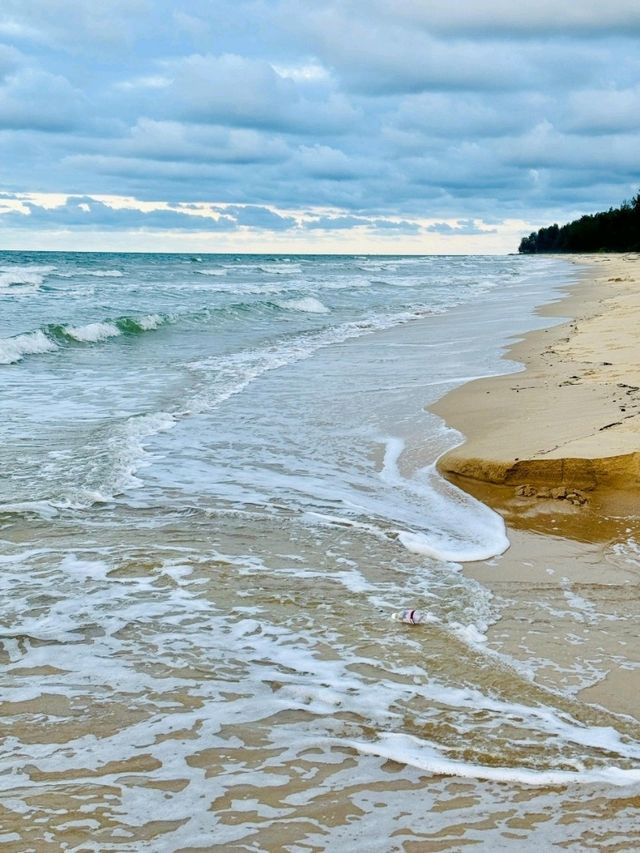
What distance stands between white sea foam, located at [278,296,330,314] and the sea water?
18837 millimetres

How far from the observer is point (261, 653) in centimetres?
385

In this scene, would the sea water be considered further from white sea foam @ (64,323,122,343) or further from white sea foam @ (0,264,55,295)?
white sea foam @ (0,264,55,295)

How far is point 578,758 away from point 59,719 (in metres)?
1.94

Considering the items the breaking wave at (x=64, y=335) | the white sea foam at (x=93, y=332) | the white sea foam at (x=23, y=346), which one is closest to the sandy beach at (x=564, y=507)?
the white sea foam at (x=23, y=346)

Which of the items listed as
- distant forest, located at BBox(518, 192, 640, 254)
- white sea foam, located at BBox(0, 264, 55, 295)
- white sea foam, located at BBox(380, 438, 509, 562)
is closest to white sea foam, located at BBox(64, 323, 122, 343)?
white sea foam, located at BBox(380, 438, 509, 562)

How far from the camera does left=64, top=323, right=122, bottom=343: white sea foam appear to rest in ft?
63.8

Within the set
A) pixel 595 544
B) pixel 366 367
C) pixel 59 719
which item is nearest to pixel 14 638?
pixel 59 719

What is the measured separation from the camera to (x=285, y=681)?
359cm

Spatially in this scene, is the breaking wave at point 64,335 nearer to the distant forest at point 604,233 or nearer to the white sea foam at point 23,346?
the white sea foam at point 23,346

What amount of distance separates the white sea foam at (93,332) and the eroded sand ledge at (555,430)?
34.4 feet

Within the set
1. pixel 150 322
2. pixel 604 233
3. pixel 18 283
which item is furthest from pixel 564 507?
pixel 604 233

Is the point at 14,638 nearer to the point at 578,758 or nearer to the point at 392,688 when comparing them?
the point at 392,688

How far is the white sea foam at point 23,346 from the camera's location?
15.9 meters

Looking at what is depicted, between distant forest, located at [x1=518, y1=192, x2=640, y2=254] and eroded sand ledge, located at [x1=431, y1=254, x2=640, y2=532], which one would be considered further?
distant forest, located at [x1=518, y1=192, x2=640, y2=254]
